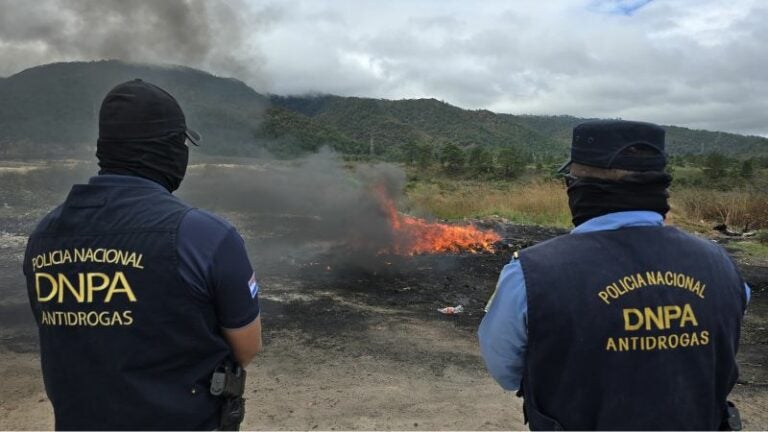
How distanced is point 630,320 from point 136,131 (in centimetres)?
179

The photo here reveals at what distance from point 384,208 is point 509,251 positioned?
371cm

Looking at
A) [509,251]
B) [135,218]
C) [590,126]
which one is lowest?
[509,251]

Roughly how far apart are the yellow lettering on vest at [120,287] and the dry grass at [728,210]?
20.4 meters

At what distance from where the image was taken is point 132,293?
1.68 meters

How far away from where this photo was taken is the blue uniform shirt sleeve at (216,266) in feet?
5.57

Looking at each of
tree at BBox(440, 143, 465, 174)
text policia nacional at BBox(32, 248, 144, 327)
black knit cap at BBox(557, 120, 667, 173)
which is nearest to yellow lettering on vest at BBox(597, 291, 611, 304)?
black knit cap at BBox(557, 120, 667, 173)

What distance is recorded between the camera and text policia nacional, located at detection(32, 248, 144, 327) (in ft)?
5.51

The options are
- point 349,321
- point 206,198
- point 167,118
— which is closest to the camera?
point 167,118

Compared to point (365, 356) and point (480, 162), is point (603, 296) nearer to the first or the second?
point (365, 356)

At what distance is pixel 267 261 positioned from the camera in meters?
10.7

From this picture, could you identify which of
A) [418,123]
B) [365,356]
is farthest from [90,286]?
[418,123]

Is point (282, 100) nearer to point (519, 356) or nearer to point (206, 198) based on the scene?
point (206, 198)

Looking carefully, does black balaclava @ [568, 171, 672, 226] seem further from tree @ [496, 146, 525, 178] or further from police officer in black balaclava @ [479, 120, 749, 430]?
tree @ [496, 146, 525, 178]

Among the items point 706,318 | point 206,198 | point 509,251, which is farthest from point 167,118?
point 206,198
